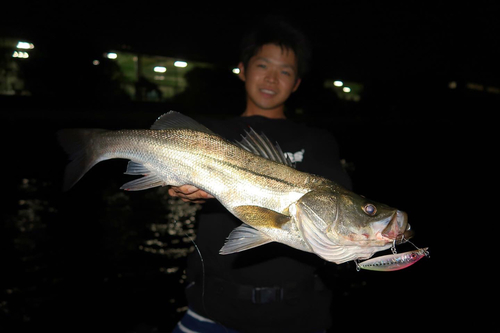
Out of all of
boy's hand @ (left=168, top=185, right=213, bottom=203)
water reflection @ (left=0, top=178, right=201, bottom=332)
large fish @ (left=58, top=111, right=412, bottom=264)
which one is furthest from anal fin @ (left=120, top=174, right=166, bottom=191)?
water reflection @ (left=0, top=178, right=201, bottom=332)

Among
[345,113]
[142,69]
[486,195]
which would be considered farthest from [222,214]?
[345,113]

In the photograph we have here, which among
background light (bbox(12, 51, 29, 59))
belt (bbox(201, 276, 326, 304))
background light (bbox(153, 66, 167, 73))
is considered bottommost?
belt (bbox(201, 276, 326, 304))

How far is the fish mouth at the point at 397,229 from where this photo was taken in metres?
1.90

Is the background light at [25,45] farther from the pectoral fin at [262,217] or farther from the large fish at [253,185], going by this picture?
the pectoral fin at [262,217]

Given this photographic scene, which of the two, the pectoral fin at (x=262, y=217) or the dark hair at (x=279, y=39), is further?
the dark hair at (x=279, y=39)

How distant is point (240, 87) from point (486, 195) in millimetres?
19093

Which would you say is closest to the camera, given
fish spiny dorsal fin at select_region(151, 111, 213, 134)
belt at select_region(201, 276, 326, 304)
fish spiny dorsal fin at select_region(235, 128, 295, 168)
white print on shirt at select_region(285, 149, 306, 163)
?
fish spiny dorsal fin at select_region(235, 128, 295, 168)

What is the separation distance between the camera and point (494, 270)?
22.4ft

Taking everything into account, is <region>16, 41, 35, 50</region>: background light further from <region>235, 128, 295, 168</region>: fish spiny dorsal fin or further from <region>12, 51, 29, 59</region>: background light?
<region>235, 128, 295, 168</region>: fish spiny dorsal fin

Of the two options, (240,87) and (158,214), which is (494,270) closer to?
(158,214)

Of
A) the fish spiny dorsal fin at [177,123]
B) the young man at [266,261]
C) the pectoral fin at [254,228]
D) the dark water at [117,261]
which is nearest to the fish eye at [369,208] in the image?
the pectoral fin at [254,228]

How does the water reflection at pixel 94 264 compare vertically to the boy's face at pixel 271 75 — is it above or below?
below

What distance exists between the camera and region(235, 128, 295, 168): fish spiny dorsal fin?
2.33 meters

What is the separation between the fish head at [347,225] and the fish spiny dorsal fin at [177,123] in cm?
89
